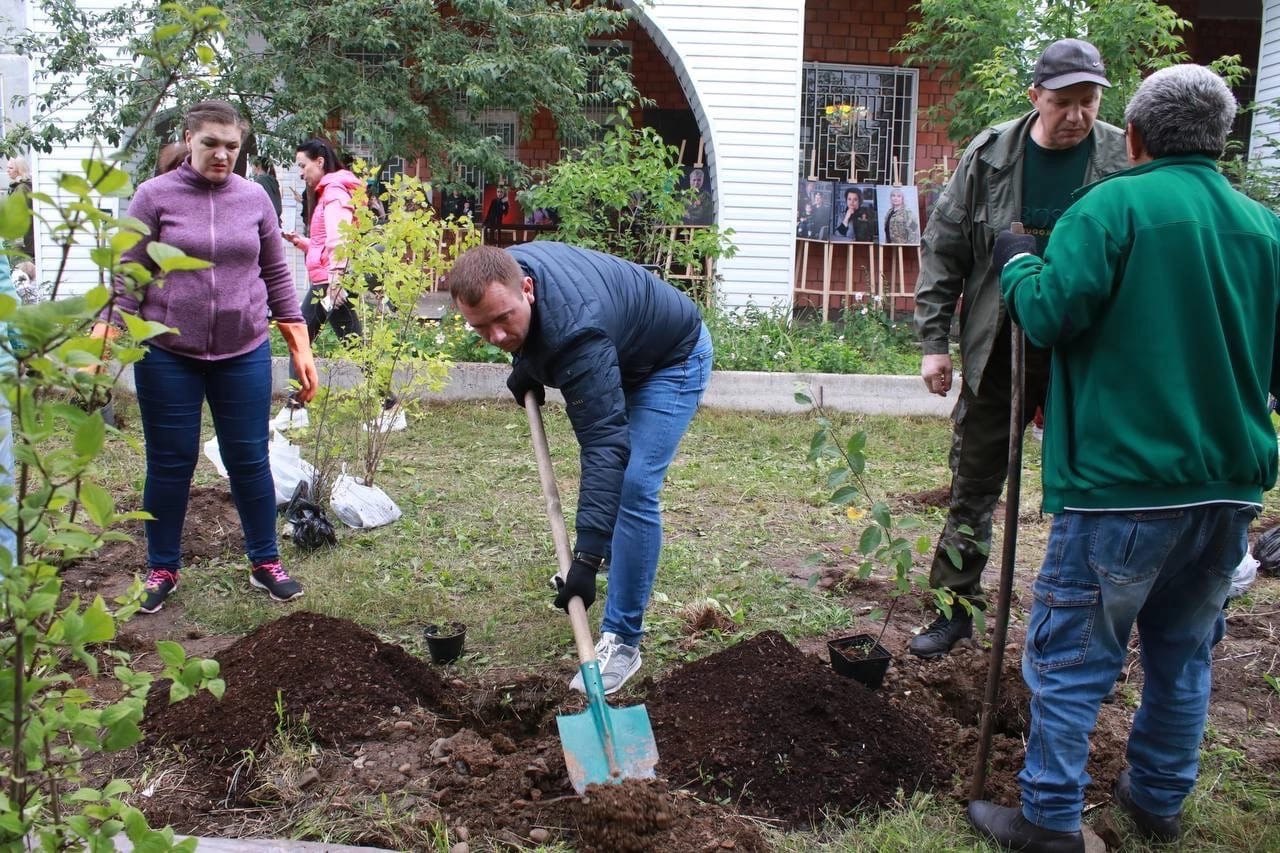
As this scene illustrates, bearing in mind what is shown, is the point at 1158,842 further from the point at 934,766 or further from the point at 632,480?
the point at 632,480

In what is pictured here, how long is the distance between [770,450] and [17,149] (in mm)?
8086

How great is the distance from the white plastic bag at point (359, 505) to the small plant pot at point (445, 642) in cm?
164

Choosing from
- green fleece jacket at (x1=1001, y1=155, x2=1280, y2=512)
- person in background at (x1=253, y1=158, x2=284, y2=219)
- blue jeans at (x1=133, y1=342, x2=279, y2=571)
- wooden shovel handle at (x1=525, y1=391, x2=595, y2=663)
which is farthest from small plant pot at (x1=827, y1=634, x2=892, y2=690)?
person in background at (x1=253, y1=158, x2=284, y2=219)

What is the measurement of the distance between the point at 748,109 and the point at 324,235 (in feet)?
19.9

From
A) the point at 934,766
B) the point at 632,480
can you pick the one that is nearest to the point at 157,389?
the point at 632,480

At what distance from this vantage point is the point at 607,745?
2.90 m

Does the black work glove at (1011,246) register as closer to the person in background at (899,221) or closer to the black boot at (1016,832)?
the black boot at (1016,832)

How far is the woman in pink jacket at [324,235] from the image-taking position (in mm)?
6897

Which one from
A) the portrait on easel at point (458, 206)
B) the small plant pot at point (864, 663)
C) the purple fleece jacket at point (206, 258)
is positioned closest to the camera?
the small plant pot at point (864, 663)

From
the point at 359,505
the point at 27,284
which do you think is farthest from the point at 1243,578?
the point at 27,284

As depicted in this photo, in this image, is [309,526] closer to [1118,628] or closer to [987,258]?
[987,258]

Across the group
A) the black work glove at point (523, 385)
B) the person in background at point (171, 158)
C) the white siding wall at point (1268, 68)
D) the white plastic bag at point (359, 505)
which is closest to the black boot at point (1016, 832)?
the black work glove at point (523, 385)

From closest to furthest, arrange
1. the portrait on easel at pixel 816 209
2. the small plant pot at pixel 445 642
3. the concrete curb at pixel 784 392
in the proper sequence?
the small plant pot at pixel 445 642 < the concrete curb at pixel 784 392 < the portrait on easel at pixel 816 209

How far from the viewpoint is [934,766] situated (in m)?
3.01
